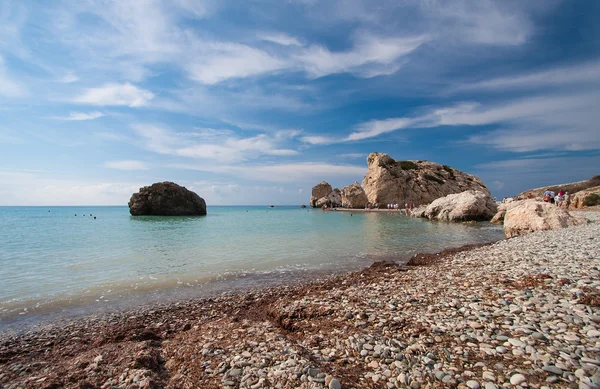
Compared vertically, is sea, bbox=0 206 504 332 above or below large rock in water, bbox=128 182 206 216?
below

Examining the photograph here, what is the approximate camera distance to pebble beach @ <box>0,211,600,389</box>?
423 cm

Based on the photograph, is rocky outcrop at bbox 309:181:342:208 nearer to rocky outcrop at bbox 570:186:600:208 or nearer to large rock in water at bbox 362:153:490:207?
large rock in water at bbox 362:153:490:207

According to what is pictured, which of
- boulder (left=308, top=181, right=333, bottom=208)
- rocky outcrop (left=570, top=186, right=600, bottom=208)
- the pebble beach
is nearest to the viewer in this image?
the pebble beach

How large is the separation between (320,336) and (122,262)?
14910 millimetres

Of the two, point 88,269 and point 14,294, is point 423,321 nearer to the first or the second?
point 14,294

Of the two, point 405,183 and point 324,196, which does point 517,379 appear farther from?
point 324,196

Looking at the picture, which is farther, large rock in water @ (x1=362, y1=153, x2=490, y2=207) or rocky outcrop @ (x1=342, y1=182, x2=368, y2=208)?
rocky outcrop @ (x1=342, y1=182, x2=368, y2=208)

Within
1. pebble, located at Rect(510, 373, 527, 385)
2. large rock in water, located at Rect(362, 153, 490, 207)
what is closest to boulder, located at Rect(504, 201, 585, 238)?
pebble, located at Rect(510, 373, 527, 385)

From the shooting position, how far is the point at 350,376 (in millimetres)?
4332

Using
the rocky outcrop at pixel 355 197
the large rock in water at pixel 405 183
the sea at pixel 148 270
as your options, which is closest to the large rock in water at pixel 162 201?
the rocky outcrop at pixel 355 197

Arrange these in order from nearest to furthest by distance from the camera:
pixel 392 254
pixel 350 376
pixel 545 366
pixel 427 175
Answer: pixel 545 366, pixel 350 376, pixel 392 254, pixel 427 175

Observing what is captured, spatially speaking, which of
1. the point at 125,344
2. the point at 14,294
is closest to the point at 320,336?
the point at 125,344

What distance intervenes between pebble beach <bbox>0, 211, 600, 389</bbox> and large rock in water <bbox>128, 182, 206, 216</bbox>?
77.4 metres

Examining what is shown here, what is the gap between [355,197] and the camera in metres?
105
